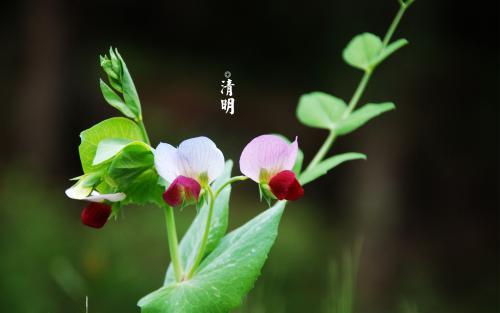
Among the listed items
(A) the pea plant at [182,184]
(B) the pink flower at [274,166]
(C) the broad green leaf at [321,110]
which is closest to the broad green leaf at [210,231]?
(A) the pea plant at [182,184]

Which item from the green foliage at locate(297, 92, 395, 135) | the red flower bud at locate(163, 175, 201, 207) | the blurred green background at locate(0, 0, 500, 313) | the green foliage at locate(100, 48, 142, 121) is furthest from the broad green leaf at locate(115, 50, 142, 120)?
the blurred green background at locate(0, 0, 500, 313)

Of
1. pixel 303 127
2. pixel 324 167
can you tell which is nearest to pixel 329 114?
pixel 324 167

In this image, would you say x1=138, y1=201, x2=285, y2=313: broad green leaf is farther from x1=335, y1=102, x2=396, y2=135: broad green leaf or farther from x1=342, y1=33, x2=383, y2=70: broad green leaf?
x1=342, y1=33, x2=383, y2=70: broad green leaf

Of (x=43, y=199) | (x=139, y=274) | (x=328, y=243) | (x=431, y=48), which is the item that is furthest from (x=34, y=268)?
(x=431, y=48)

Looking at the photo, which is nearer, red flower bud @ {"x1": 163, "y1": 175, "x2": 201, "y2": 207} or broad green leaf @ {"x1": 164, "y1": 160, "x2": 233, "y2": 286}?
red flower bud @ {"x1": 163, "y1": 175, "x2": 201, "y2": 207}

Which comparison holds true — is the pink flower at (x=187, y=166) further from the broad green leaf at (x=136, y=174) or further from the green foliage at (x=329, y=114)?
the green foliage at (x=329, y=114)

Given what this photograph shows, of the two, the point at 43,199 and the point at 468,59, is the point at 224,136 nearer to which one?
the point at 468,59

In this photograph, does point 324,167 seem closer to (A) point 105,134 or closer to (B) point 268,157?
(B) point 268,157
